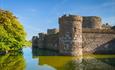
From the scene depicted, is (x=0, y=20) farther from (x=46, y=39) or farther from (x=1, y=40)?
(x=46, y=39)

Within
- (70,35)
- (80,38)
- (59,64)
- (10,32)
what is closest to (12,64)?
(59,64)

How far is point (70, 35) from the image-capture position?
124ft

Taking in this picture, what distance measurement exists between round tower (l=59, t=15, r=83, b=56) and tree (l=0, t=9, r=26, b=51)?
651 centimetres

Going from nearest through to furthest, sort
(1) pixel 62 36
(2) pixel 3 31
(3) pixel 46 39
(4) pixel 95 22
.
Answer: (2) pixel 3 31
(1) pixel 62 36
(4) pixel 95 22
(3) pixel 46 39

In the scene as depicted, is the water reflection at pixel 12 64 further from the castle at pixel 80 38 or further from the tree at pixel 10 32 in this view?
the castle at pixel 80 38

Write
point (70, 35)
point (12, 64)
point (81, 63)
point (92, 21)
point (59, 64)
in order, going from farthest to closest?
1. point (92, 21)
2. point (70, 35)
3. point (81, 63)
4. point (59, 64)
5. point (12, 64)

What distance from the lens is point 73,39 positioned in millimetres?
37969

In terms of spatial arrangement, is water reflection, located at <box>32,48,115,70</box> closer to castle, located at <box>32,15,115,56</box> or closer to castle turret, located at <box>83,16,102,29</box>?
castle, located at <box>32,15,115,56</box>

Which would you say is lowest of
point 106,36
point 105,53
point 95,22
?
point 105,53

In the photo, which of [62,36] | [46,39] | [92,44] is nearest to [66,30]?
[62,36]

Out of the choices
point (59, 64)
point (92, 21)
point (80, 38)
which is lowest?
point (59, 64)

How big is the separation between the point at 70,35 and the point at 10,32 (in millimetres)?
8672

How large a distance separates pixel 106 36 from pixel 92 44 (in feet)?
9.16

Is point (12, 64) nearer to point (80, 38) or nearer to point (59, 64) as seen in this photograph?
point (59, 64)
